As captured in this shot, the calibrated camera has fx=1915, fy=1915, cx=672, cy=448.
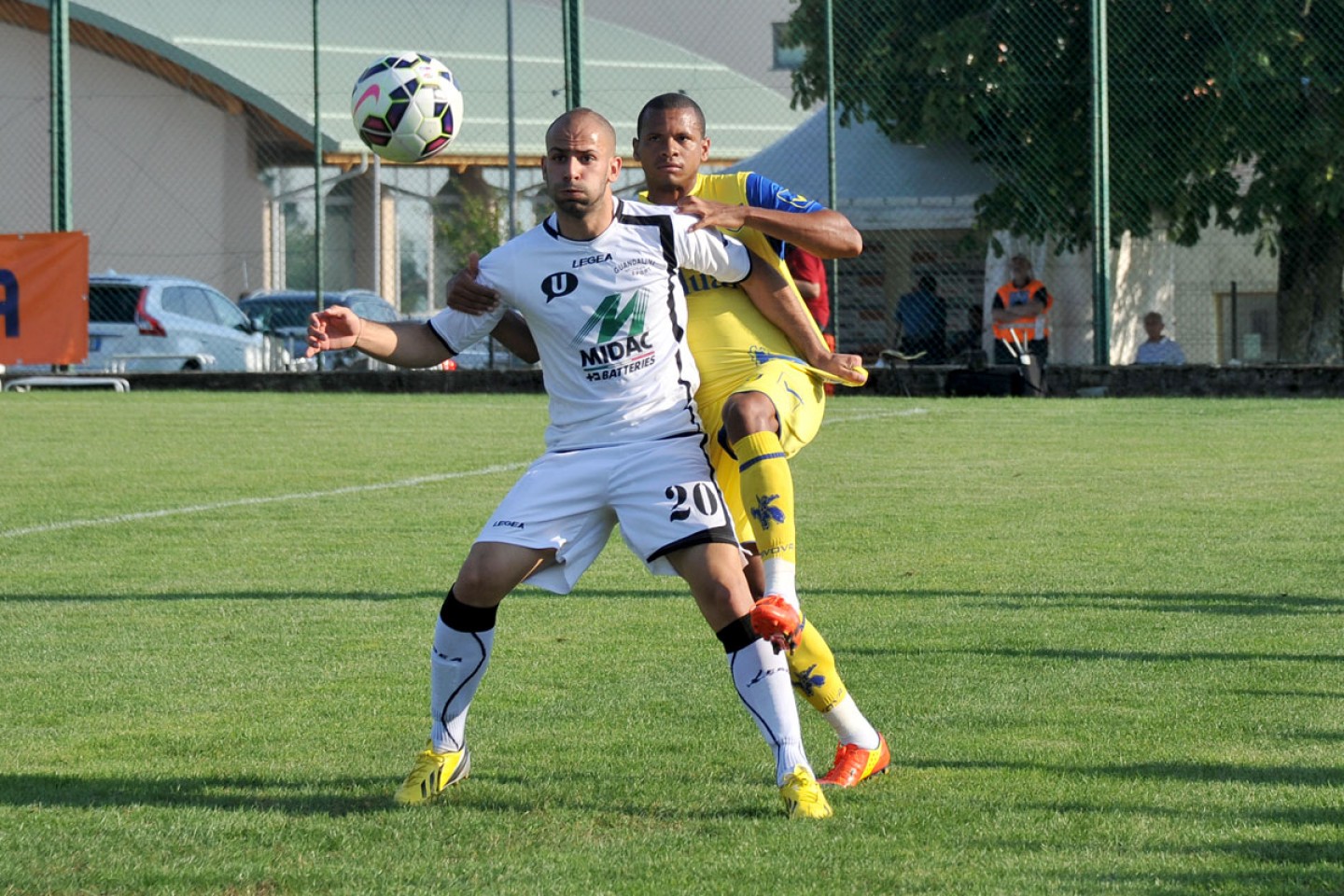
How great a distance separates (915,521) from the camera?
421 inches

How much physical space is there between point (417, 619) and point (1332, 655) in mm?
3536

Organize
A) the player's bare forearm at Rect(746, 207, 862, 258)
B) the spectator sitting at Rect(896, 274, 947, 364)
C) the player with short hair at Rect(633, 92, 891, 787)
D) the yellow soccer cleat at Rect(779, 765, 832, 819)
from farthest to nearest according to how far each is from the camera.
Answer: the spectator sitting at Rect(896, 274, 947, 364) < the player's bare forearm at Rect(746, 207, 862, 258) < the player with short hair at Rect(633, 92, 891, 787) < the yellow soccer cleat at Rect(779, 765, 832, 819)

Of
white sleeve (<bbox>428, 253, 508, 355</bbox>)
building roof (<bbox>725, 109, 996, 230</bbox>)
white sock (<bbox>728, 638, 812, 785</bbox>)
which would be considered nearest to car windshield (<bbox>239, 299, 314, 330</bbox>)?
building roof (<bbox>725, 109, 996, 230</bbox>)

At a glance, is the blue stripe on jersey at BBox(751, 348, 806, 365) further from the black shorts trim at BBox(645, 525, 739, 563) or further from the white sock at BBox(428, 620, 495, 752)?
the white sock at BBox(428, 620, 495, 752)

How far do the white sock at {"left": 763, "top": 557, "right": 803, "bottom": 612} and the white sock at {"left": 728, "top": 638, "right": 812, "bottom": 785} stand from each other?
9.9 inches

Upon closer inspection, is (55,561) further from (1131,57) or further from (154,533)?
(1131,57)

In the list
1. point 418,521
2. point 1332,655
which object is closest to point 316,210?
point 418,521

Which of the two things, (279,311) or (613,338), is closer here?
(613,338)

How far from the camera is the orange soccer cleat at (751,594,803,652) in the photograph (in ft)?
15.3

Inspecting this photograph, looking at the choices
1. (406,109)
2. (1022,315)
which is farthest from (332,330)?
(1022,315)

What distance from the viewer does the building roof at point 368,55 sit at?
33.9 metres

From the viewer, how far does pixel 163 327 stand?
24922mm

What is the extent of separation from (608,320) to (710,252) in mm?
419

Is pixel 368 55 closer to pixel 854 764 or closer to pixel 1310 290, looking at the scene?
pixel 1310 290
